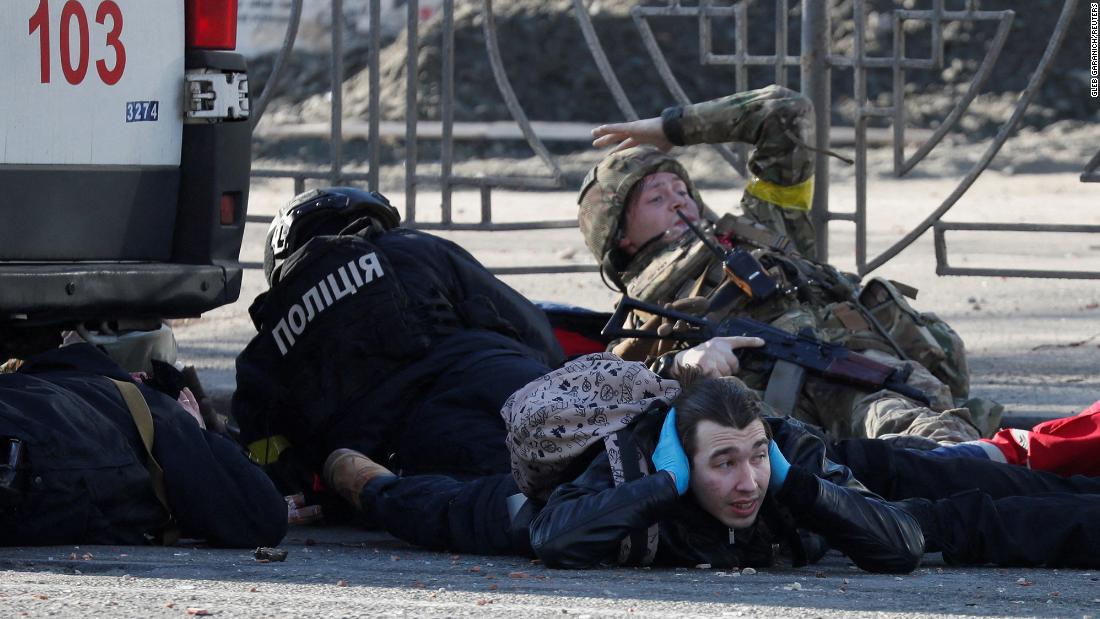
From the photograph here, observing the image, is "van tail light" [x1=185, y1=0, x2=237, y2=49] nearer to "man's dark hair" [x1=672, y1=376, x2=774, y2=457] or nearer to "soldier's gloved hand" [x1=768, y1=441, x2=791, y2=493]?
"man's dark hair" [x1=672, y1=376, x2=774, y2=457]

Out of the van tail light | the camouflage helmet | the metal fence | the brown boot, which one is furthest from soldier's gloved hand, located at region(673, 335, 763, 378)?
the metal fence

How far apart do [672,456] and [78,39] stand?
1.84 metres

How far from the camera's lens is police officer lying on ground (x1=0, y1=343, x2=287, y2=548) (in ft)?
12.6

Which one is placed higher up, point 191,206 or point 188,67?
point 188,67

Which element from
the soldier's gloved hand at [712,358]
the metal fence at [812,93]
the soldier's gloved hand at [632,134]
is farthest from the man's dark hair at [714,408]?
the metal fence at [812,93]

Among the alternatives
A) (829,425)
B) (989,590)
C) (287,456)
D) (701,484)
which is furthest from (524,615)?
(829,425)

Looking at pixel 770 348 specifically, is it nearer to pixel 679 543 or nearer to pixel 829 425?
pixel 829 425

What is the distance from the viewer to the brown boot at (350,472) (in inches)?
177

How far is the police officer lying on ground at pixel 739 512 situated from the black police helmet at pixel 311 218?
131 centimetres

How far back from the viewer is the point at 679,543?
3.82m

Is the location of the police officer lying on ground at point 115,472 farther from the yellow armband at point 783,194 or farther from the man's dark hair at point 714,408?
the yellow armband at point 783,194

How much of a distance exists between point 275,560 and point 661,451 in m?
0.84

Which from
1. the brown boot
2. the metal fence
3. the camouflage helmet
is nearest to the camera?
the brown boot

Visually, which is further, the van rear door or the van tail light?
the van tail light
